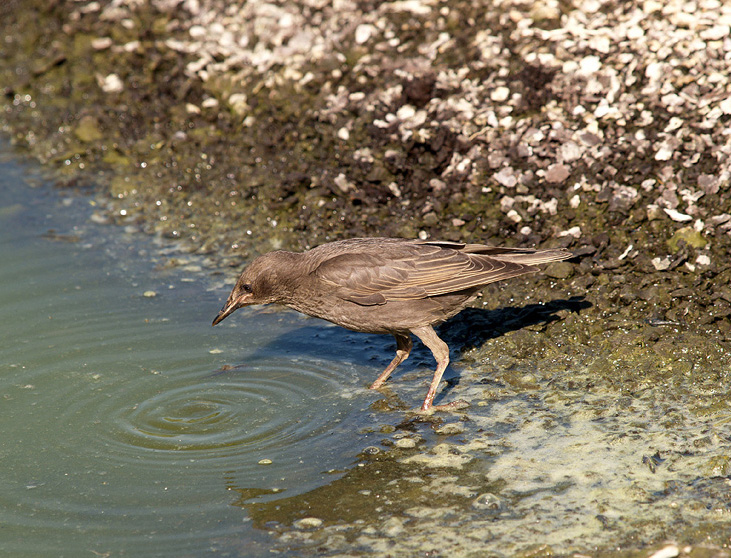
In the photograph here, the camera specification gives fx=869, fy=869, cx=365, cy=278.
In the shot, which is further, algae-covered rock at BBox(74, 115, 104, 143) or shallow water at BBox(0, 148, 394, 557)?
algae-covered rock at BBox(74, 115, 104, 143)

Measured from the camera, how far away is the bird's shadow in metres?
7.26

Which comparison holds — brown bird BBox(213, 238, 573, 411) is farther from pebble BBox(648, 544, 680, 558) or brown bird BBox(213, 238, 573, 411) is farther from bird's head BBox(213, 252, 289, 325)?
pebble BBox(648, 544, 680, 558)

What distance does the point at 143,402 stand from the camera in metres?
6.48

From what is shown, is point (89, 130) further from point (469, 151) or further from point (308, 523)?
point (308, 523)

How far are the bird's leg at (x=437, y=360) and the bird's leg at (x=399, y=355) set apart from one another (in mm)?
328

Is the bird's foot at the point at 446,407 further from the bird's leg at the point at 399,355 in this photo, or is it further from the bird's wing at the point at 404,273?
the bird's wing at the point at 404,273

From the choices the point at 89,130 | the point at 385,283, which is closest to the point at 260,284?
the point at 385,283

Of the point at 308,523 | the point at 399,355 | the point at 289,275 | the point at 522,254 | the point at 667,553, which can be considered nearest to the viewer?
the point at 667,553

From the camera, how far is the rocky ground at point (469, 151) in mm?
6805

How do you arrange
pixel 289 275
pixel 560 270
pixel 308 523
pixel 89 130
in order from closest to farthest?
pixel 308 523 < pixel 289 275 < pixel 560 270 < pixel 89 130

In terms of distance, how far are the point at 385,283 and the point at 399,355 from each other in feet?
2.24

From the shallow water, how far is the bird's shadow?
0.09 feet

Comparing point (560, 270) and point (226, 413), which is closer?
point (226, 413)

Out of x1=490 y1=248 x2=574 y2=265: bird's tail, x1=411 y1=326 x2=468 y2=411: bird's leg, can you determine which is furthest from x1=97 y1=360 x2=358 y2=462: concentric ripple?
x1=490 y1=248 x2=574 y2=265: bird's tail
